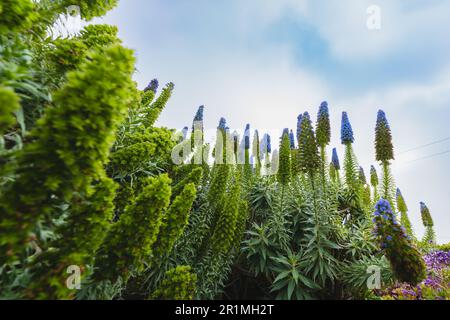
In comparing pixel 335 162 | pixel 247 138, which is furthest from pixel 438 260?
pixel 247 138

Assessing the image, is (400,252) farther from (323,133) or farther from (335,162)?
(335,162)

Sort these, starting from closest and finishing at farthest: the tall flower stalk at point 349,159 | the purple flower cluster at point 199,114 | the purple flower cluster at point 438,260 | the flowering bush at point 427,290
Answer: the flowering bush at point 427,290, the tall flower stalk at point 349,159, the purple flower cluster at point 438,260, the purple flower cluster at point 199,114

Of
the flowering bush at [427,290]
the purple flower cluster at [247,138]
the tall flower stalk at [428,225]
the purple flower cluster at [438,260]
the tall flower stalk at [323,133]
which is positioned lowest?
the flowering bush at [427,290]

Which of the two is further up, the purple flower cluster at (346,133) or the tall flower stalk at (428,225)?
the purple flower cluster at (346,133)

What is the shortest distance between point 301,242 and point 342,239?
35.2 inches

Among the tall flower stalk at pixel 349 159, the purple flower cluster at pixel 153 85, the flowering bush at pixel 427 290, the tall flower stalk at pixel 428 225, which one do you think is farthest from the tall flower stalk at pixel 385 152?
the tall flower stalk at pixel 428 225

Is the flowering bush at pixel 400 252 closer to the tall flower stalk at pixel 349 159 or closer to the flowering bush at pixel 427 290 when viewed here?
the flowering bush at pixel 427 290

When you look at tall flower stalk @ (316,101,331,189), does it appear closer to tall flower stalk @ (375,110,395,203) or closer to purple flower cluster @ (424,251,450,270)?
tall flower stalk @ (375,110,395,203)

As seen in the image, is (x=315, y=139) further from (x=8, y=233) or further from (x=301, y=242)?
(x=8, y=233)

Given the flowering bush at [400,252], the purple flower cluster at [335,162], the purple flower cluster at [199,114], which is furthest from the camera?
the purple flower cluster at [335,162]

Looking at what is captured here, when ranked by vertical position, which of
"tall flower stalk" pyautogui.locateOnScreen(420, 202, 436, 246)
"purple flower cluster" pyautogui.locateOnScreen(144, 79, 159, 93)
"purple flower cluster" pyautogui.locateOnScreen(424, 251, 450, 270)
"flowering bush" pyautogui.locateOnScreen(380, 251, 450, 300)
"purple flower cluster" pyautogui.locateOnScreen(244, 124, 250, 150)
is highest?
"purple flower cluster" pyautogui.locateOnScreen(144, 79, 159, 93)

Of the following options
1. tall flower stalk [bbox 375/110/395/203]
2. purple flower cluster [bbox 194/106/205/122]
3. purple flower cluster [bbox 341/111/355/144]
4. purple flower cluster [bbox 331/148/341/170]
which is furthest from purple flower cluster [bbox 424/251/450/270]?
purple flower cluster [bbox 194/106/205/122]

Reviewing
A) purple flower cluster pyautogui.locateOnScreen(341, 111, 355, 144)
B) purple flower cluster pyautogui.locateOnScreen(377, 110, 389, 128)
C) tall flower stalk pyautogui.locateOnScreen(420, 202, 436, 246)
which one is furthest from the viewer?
tall flower stalk pyautogui.locateOnScreen(420, 202, 436, 246)

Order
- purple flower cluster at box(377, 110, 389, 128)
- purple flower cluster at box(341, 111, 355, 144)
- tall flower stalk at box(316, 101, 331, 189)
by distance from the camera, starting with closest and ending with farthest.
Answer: tall flower stalk at box(316, 101, 331, 189) < purple flower cluster at box(377, 110, 389, 128) < purple flower cluster at box(341, 111, 355, 144)
